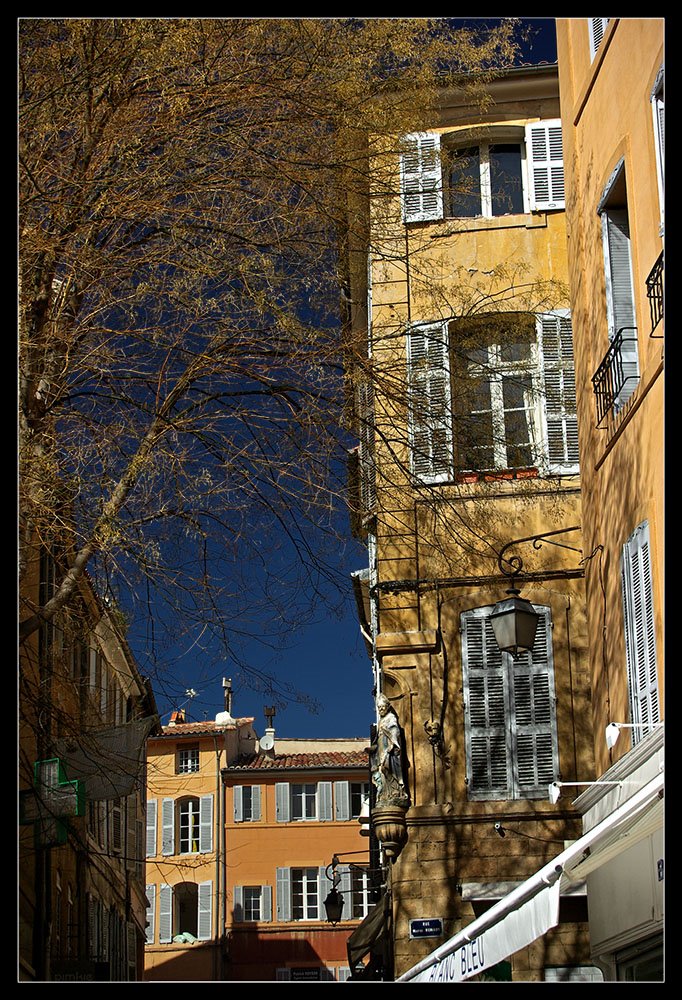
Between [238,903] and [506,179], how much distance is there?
29594mm

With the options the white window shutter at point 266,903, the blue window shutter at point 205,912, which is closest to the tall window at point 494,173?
the white window shutter at point 266,903

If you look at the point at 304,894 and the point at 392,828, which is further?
the point at 304,894

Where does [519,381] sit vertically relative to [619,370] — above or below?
above

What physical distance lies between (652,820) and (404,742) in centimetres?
675

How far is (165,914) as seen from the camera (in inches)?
1631

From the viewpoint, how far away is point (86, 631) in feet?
29.9

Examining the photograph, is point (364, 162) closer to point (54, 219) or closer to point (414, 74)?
point (414, 74)

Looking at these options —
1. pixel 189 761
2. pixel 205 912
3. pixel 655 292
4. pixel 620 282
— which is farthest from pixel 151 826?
pixel 655 292

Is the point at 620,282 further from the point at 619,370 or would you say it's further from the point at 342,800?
the point at 342,800

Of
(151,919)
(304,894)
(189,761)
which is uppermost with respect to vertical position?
(189,761)

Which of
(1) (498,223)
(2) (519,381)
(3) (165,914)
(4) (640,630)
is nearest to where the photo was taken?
(4) (640,630)

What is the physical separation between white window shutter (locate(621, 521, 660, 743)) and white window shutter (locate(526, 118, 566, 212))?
6938 millimetres
